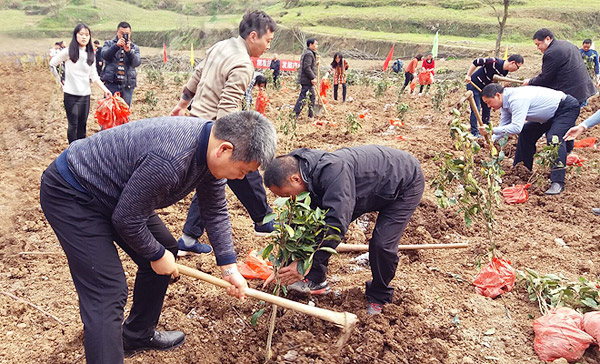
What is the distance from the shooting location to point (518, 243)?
4055 millimetres

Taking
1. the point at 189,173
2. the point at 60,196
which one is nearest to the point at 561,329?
the point at 189,173

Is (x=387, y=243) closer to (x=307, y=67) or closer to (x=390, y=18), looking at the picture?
(x=307, y=67)

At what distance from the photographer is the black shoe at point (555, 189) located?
16.8 ft

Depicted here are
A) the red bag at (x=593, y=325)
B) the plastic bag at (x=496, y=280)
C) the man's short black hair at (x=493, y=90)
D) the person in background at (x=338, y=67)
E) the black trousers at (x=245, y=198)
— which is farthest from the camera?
the person in background at (x=338, y=67)

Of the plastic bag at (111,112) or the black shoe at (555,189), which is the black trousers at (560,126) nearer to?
the black shoe at (555,189)

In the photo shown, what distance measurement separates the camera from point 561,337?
8.45 ft

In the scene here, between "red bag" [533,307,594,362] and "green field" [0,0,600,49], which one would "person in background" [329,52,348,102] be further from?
"green field" [0,0,600,49]

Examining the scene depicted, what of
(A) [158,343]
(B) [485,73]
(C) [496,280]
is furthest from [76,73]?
(B) [485,73]

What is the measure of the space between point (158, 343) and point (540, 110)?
448 centimetres

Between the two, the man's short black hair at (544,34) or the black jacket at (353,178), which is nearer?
the black jacket at (353,178)

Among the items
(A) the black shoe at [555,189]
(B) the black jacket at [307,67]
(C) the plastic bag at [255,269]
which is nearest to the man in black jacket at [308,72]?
(B) the black jacket at [307,67]

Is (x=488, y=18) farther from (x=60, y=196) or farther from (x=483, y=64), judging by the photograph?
(x=60, y=196)

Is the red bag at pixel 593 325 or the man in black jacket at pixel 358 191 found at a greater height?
the man in black jacket at pixel 358 191

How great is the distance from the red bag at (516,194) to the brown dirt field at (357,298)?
11 centimetres
